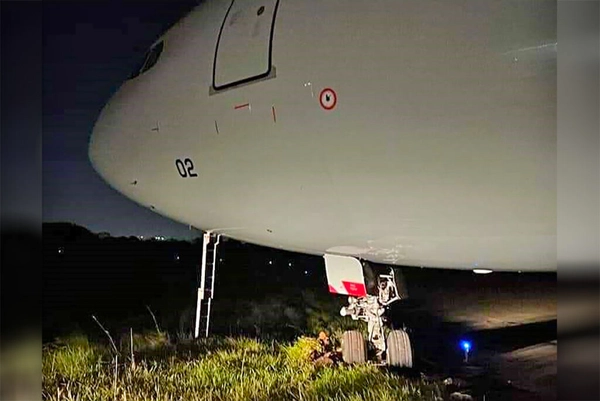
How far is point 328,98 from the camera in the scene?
4.47 ft

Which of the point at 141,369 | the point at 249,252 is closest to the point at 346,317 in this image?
the point at 249,252

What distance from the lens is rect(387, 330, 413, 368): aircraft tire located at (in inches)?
72.5

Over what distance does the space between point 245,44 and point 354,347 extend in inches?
31.4

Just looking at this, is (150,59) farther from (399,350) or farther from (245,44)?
(399,350)

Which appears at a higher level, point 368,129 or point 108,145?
point 108,145

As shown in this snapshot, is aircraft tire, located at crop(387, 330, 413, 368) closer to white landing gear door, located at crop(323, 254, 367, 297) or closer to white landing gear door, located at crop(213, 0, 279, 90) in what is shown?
white landing gear door, located at crop(323, 254, 367, 297)

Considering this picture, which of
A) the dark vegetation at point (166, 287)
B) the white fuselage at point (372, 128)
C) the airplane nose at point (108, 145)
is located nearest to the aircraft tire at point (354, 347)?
the dark vegetation at point (166, 287)

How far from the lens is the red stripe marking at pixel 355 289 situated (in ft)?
6.30

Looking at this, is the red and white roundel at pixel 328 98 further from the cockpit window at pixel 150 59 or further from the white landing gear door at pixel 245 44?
the cockpit window at pixel 150 59

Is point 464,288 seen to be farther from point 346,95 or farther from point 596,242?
point 346,95

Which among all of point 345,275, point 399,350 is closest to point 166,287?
point 345,275

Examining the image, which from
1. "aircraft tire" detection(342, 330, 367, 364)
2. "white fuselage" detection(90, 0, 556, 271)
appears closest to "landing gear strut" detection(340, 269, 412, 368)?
"aircraft tire" detection(342, 330, 367, 364)

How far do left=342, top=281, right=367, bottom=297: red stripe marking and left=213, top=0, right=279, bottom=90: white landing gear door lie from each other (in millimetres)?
602

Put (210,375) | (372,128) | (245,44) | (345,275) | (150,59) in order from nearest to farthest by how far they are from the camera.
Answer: (372,128)
(245,44)
(210,375)
(345,275)
(150,59)
